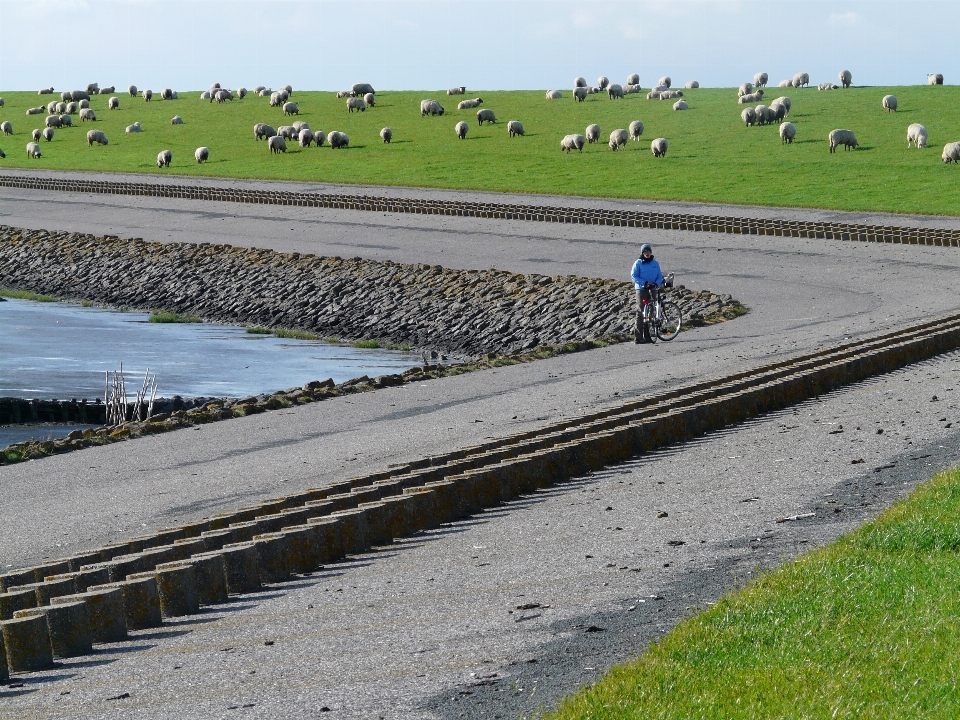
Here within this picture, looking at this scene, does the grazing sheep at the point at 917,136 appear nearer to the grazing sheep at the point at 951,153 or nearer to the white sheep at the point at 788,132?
the grazing sheep at the point at 951,153

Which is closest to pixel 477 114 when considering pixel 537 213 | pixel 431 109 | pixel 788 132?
pixel 431 109

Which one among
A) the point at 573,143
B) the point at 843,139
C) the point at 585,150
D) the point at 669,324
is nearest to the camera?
the point at 669,324

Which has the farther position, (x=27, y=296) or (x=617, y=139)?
(x=617, y=139)

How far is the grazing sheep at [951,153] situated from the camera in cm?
6069

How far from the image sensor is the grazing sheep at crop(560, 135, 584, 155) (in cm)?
7681

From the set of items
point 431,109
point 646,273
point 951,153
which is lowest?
point 646,273

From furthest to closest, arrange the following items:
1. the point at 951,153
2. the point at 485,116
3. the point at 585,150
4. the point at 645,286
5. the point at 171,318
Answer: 1. the point at 485,116
2. the point at 585,150
3. the point at 951,153
4. the point at 171,318
5. the point at 645,286

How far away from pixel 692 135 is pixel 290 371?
5080cm

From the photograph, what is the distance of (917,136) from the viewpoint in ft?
221

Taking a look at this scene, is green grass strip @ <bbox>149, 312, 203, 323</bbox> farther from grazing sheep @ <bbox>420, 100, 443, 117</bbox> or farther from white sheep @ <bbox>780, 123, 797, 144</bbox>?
grazing sheep @ <bbox>420, 100, 443, 117</bbox>

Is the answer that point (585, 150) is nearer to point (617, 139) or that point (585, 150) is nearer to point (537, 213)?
point (617, 139)

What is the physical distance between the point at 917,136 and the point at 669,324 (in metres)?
44.6

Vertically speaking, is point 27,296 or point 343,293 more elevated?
point 27,296

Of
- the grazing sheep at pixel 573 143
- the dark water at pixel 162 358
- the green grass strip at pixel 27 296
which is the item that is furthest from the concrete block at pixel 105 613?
the grazing sheep at pixel 573 143
